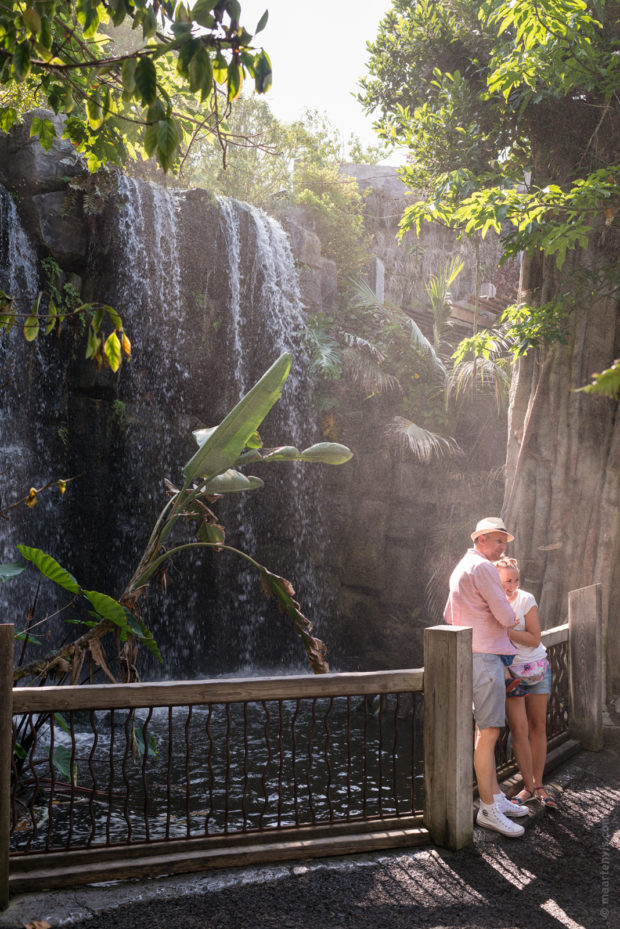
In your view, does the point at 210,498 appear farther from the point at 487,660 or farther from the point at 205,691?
the point at 487,660

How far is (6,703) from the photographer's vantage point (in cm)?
→ 319

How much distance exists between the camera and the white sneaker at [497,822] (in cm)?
396

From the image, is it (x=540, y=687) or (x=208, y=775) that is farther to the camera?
(x=208, y=775)

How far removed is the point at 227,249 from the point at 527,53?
21.2 feet

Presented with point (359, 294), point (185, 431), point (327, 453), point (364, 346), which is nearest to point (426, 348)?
point (364, 346)

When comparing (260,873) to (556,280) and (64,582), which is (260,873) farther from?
(556,280)

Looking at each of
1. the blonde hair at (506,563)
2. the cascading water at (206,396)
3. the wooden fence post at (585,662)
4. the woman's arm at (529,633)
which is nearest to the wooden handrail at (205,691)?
the woman's arm at (529,633)

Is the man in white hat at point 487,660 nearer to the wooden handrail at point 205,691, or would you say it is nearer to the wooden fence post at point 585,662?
the wooden handrail at point 205,691

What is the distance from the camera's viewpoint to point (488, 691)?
4070mm

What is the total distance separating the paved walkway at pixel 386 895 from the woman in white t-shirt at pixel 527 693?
20.1 inches

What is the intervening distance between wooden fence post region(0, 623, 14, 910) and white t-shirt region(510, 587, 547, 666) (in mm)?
2771

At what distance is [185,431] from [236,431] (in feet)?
23.1

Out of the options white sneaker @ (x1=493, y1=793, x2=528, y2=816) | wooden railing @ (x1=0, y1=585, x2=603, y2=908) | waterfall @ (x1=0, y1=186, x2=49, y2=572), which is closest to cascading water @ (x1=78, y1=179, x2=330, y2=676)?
waterfall @ (x1=0, y1=186, x2=49, y2=572)

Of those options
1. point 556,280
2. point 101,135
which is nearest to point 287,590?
point 101,135
